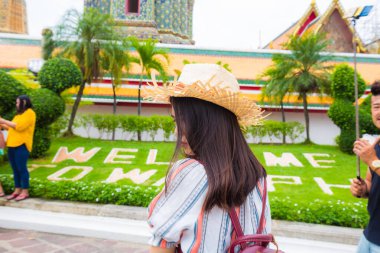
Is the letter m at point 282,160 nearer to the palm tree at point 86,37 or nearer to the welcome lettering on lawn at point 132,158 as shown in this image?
the welcome lettering on lawn at point 132,158

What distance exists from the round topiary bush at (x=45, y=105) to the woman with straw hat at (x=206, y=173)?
21.2 feet

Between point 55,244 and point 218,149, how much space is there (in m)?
3.08

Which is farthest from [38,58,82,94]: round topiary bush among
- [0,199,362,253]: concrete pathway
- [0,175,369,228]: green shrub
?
[0,199,362,253]: concrete pathway

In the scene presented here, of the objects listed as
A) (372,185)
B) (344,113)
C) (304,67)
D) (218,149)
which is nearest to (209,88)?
(218,149)

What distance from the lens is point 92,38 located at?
10.1 meters

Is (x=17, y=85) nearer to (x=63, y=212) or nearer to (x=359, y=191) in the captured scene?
(x=63, y=212)

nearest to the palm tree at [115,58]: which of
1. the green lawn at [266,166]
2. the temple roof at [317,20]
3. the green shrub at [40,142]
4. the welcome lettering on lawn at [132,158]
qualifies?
the green lawn at [266,166]

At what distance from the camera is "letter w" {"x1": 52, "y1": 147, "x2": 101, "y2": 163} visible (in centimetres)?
824

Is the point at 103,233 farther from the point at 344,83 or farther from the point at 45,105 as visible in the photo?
the point at 344,83

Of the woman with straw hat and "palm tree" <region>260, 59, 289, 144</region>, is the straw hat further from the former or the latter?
"palm tree" <region>260, 59, 289, 144</region>

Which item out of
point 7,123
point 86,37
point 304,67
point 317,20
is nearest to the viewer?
point 7,123

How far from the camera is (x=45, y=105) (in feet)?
23.9

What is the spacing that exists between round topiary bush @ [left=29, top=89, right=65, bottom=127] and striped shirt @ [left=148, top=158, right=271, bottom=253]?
673 cm

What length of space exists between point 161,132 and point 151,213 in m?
10.8
